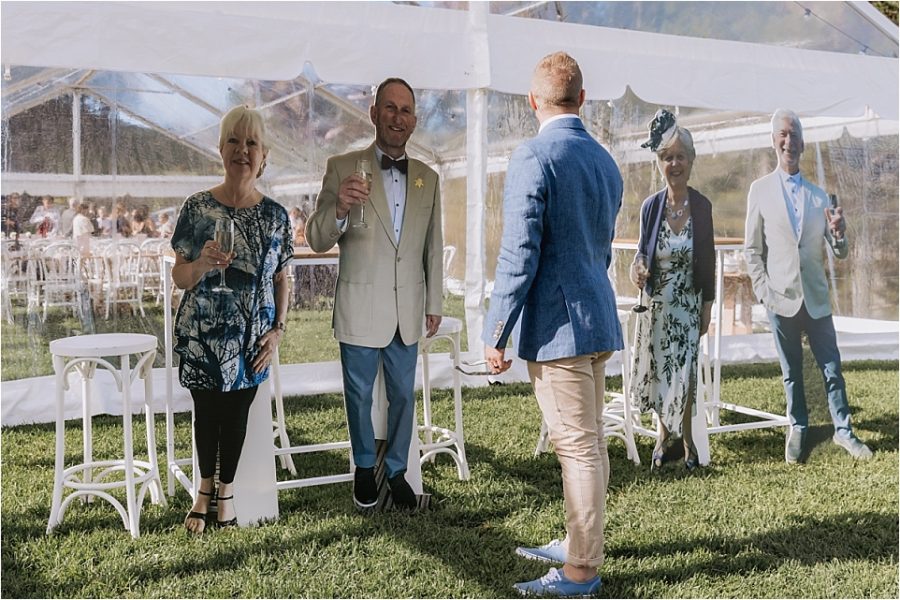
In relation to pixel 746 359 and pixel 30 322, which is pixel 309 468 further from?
pixel 746 359

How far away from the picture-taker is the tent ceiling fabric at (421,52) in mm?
4227

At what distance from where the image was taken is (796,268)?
5.09 m

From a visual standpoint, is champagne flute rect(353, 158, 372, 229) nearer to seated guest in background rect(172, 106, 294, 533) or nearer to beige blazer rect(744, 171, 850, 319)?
seated guest in background rect(172, 106, 294, 533)

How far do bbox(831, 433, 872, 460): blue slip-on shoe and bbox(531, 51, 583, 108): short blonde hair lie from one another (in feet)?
10.5

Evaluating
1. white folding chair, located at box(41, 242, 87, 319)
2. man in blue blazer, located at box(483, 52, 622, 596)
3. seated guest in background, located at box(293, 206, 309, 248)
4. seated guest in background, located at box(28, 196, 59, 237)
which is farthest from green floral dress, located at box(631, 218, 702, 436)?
seated guest in background, located at box(28, 196, 59, 237)

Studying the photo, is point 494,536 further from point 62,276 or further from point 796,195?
point 62,276

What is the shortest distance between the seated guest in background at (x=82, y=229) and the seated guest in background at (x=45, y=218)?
12cm

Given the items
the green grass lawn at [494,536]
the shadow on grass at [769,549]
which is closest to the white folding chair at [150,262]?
the green grass lawn at [494,536]

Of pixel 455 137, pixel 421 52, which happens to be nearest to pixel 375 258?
pixel 421 52

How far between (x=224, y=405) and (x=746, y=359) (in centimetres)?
550

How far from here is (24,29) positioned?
4152mm

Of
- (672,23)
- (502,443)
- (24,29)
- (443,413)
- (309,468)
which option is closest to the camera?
(24,29)

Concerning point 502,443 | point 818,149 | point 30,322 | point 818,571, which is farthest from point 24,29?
point 818,149

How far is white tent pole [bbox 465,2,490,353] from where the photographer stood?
21.3ft
